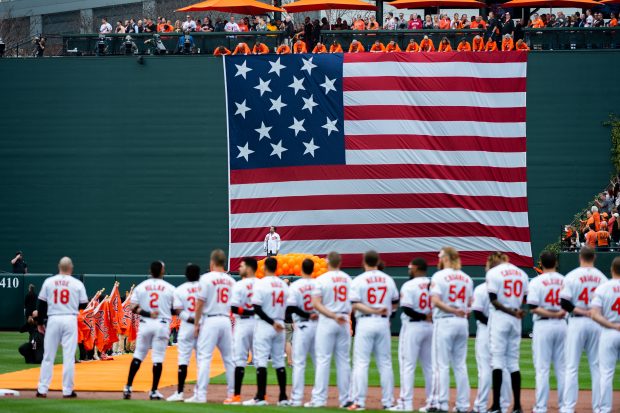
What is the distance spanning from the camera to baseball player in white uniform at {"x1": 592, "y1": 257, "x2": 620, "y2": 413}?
1418 cm

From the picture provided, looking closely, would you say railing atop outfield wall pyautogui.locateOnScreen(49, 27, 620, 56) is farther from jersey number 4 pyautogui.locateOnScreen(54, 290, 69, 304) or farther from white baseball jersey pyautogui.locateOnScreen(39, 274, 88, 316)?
jersey number 4 pyautogui.locateOnScreen(54, 290, 69, 304)

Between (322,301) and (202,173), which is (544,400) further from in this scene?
(202,173)

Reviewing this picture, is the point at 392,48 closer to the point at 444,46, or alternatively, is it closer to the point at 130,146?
the point at 444,46

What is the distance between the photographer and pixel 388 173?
33469 millimetres

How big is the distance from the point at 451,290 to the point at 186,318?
3.94 m

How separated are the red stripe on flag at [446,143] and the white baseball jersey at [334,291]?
1868 cm

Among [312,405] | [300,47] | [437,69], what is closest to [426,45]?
[437,69]

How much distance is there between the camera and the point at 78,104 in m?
37.1

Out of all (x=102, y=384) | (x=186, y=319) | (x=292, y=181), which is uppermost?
Result: (x=292, y=181)

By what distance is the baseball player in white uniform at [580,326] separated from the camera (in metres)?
14.4

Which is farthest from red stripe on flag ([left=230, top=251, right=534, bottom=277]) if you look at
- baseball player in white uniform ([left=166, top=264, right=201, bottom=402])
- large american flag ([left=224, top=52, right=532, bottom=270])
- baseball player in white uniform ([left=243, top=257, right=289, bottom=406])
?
baseball player in white uniform ([left=243, top=257, right=289, bottom=406])

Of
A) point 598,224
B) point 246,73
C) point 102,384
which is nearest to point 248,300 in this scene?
point 102,384

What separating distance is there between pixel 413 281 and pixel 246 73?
68.0 ft

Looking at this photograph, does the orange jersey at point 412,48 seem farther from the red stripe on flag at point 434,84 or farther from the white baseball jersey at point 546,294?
the white baseball jersey at point 546,294
